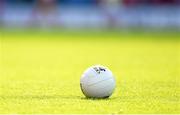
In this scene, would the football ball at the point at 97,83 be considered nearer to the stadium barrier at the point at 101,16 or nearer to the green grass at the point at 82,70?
the green grass at the point at 82,70

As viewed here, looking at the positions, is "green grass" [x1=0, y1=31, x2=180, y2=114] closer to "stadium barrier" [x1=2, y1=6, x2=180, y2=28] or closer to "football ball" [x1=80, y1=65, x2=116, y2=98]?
"football ball" [x1=80, y1=65, x2=116, y2=98]

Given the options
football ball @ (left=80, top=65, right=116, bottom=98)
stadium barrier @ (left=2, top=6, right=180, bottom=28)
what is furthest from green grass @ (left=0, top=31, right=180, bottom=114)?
stadium barrier @ (left=2, top=6, right=180, bottom=28)

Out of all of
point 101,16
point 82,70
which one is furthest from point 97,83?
point 101,16

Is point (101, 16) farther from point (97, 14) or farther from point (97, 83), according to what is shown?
point (97, 83)

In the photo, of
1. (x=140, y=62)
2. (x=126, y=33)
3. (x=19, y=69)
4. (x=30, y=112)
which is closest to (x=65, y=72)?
(x=19, y=69)

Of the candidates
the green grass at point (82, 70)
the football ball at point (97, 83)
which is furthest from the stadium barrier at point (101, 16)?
the football ball at point (97, 83)

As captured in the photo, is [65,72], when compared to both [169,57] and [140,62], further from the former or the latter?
[169,57]

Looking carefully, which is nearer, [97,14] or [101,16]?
[97,14]
